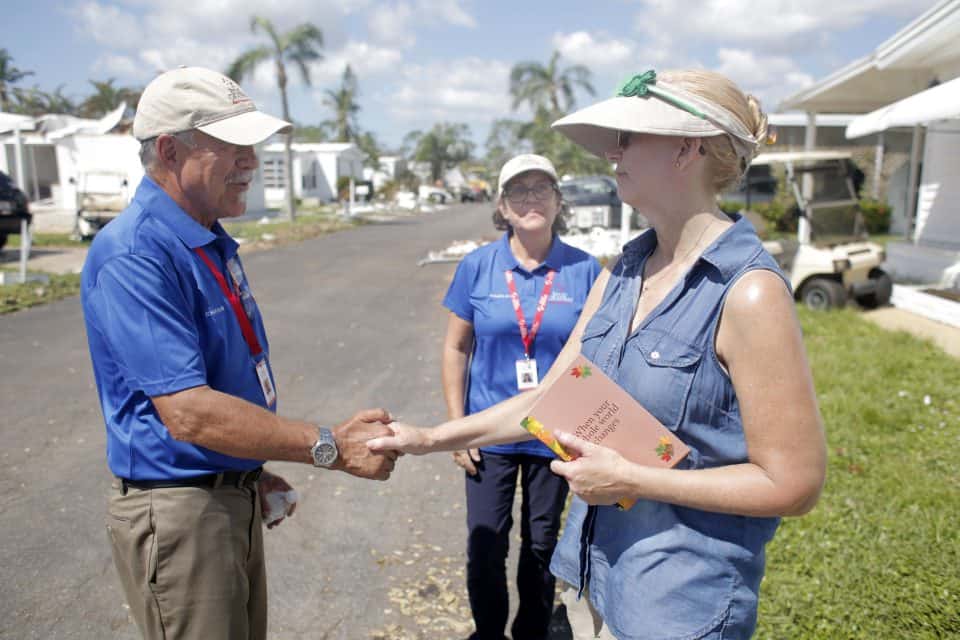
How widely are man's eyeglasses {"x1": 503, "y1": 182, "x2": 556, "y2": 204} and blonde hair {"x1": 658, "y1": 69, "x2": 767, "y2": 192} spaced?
1.57 metres

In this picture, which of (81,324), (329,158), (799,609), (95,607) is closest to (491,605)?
(799,609)

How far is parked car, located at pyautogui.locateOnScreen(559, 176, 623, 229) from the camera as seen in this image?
58.7ft

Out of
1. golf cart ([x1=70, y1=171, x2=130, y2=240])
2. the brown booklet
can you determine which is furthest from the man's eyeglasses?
golf cart ([x1=70, y1=171, x2=130, y2=240])

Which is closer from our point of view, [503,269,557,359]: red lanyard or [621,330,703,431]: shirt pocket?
[621,330,703,431]: shirt pocket

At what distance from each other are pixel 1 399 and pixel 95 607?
13.5 feet

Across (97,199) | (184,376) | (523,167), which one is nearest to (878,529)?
(523,167)

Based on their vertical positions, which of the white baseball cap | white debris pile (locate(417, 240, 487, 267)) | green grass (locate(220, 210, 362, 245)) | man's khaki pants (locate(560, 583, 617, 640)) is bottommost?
white debris pile (locate(417, 240, 487, 267))

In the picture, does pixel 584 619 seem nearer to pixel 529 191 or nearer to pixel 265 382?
pixel 265 382

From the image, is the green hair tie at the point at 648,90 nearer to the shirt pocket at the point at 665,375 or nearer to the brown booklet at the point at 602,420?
the shirt pocket at the point at 665,375

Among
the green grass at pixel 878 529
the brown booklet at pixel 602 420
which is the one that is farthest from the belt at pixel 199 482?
the green grass at pixel 878 529

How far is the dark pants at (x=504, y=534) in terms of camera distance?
325cm

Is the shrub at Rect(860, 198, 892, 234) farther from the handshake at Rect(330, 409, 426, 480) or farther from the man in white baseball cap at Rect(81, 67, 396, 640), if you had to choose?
the man in white baseball cap at Rect(81, 67, 396, 640)

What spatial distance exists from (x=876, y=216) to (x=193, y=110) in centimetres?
2323

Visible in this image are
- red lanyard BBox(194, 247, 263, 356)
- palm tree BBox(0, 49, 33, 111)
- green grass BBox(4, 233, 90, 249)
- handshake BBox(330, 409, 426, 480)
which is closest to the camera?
red lanyard BBox(194, 247, 263, 356)
